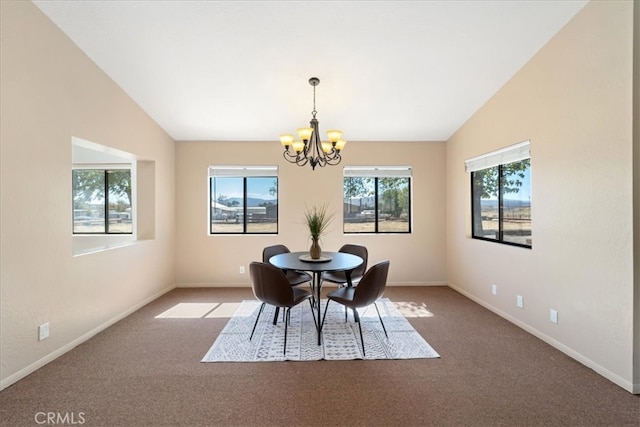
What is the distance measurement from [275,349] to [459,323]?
206 centimetres

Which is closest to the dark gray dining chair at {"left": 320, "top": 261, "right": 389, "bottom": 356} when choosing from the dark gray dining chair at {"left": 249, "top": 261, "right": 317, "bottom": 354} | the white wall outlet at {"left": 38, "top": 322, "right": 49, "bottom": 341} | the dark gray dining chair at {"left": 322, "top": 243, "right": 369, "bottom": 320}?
the dark gray dining chair at {"left": 249, "top": 261, "right": 317, "bottom": 354}

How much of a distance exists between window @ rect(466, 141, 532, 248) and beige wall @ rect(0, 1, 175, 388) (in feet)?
14.8

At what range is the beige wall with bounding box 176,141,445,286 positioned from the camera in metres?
4.91

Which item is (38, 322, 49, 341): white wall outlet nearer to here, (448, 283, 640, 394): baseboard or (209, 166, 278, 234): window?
(209, 166, 278, 234): window

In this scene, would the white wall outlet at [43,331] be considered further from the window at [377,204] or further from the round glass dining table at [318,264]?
the window at [377,204]

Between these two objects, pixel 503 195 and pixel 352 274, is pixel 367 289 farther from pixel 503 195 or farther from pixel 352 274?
pixel 503 195

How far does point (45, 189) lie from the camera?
8.38 feet

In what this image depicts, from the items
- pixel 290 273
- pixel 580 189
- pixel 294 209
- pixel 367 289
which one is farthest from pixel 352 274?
pixel 580 189

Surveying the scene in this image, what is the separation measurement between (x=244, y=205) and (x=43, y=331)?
3016mm

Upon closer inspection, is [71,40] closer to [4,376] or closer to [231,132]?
[231,132]

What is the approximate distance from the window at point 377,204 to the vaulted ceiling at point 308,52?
1189 mm

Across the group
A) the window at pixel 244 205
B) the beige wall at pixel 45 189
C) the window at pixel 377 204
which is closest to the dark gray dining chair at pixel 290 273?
the window at pixel 244 205

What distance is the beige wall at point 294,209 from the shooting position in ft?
16.1

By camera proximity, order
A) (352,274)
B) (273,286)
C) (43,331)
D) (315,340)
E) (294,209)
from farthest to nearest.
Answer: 1. (294,209)
2. (352,274)
3. (315,340)
4. (273,286)
5. (43,331)
